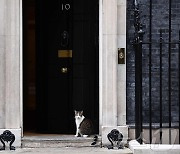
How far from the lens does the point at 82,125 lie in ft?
34.7

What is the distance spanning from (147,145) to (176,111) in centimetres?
126

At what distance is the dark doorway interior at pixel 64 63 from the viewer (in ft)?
36.8

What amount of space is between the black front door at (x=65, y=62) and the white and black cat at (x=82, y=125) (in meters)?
0.42

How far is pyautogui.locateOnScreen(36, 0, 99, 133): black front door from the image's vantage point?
1120 centimetres

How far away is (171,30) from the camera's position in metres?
10.4

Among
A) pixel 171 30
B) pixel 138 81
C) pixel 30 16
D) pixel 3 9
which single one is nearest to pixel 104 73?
pixel 138 81

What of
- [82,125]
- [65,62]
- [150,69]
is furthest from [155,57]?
[65,62]

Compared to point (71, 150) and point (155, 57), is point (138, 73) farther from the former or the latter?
point (71, 150)

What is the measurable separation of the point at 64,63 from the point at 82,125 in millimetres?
1415

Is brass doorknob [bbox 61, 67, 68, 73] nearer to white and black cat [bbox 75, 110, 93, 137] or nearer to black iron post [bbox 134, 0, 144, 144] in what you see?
white and black cat [bbox 75, 110, 93, 137]

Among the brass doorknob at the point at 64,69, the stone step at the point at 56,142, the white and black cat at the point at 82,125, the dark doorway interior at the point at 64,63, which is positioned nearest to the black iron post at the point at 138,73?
the stone step at the point at 56,142

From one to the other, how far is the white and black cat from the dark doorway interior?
0.41 metres

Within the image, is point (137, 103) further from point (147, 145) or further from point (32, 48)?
point (32, 48)

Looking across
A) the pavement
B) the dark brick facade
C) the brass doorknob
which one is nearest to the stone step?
the pavement
